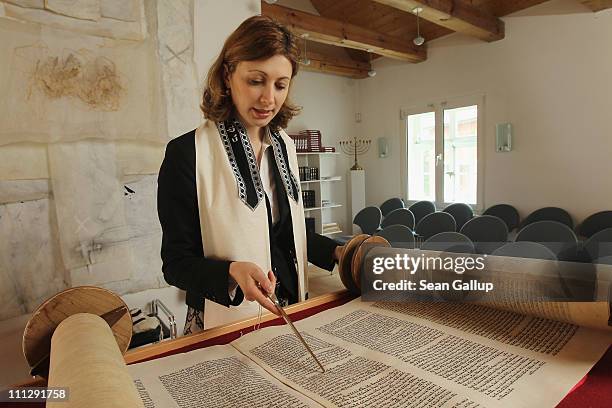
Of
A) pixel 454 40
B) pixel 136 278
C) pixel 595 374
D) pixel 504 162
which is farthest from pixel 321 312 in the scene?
pixel 454 40

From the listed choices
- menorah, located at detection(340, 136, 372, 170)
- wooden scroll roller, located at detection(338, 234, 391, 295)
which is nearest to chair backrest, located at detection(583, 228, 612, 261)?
wooden scroll roller, located at detection(338, 234, 391, 295)

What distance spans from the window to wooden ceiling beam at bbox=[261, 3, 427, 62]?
0.79 metres

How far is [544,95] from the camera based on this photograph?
413cm

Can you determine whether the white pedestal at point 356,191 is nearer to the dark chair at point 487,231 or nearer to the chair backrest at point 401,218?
the chair backrest at point 401,218

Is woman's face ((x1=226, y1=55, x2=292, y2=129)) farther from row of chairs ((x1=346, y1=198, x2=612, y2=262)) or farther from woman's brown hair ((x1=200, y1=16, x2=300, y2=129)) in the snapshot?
row of chairs ((x1=346, y1=198, x2=612, y2=262))

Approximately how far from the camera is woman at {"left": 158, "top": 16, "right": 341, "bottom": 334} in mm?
800

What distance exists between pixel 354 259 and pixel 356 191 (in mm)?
5252

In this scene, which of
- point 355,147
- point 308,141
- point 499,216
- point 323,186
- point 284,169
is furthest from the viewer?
point 355,147

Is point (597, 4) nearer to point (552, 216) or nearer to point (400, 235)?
point (552, 216)

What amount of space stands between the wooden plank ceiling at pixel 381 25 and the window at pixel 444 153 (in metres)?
0.81

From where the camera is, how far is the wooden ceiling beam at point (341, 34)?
4.04 meters

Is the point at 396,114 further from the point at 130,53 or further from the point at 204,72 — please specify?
the point at 130,53

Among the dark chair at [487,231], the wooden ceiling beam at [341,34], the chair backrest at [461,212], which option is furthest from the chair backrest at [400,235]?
the wooden ceiling beam at [341,34]

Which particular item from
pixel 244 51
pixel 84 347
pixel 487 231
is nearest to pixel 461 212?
pixel 487 231
